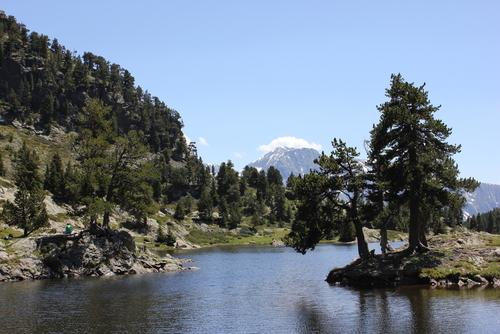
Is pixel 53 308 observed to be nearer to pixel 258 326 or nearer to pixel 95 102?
pixel 258 326

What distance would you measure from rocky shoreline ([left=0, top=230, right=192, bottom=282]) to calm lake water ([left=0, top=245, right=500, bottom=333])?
27.1 feet

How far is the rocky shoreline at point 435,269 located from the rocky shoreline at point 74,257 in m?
42.2

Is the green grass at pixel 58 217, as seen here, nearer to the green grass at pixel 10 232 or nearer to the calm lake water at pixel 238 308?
the green grass at pixel 10 232

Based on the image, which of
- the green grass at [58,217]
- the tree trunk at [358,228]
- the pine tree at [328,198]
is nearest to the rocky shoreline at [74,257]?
the pine tree at [328,198]

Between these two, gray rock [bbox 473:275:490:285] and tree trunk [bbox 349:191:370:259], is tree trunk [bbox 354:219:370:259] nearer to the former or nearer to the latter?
tree trunk [bbox 349:191:370:259]

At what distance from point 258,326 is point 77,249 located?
5956 cm

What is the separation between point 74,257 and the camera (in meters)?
94.9

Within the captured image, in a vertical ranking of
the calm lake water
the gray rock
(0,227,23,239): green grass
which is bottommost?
the calm lake water

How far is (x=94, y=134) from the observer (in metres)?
109

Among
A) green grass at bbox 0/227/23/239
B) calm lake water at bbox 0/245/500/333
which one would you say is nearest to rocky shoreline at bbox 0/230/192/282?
calm lake water at bbox 0/245/500/333

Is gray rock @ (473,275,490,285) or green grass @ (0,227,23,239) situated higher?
green grass @ (0,227,23,239)

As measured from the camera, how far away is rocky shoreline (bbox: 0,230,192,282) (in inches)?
3506

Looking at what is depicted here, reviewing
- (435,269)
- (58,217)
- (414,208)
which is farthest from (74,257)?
(58,217)

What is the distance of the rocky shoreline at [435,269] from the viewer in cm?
6506
